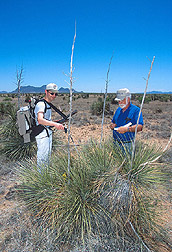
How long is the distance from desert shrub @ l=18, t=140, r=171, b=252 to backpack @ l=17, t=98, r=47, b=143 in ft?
3.80

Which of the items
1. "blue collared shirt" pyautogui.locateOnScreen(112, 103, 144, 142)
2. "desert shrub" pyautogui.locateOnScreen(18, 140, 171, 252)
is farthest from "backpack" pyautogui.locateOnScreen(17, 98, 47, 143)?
"blue collared shirt" pyautogui.locateOnScreen(112, 103, 144, 142)

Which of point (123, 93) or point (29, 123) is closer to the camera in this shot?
point (123, 93)

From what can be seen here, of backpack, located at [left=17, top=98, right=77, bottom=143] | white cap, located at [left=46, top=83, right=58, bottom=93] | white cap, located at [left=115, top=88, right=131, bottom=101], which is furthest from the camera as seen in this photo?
backpack, located at [left=17, top=98, right=77, bottom=143]

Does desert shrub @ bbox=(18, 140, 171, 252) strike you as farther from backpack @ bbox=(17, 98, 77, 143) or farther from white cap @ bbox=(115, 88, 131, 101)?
backpack @ bbox=(17, 98, 77, 143)

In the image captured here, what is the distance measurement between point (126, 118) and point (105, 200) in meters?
1.25

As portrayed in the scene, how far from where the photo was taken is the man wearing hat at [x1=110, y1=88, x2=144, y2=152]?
2527 mm

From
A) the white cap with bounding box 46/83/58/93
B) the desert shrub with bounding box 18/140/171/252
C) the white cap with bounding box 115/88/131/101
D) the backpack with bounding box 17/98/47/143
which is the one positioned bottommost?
the desert shrub with bounding box 18/140/171/252

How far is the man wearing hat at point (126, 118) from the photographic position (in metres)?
A: 2.53

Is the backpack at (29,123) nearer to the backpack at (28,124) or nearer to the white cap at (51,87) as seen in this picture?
the backpack at (28,124)

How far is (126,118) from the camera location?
2.74m

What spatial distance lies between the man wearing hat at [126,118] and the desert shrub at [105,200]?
0.41 metres

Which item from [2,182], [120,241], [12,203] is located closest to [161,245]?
[120,241]

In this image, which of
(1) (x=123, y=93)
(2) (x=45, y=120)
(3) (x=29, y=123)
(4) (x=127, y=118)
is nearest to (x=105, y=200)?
(4) (x=127, y=118)

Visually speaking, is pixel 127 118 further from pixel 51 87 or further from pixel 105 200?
pixel 51 87
